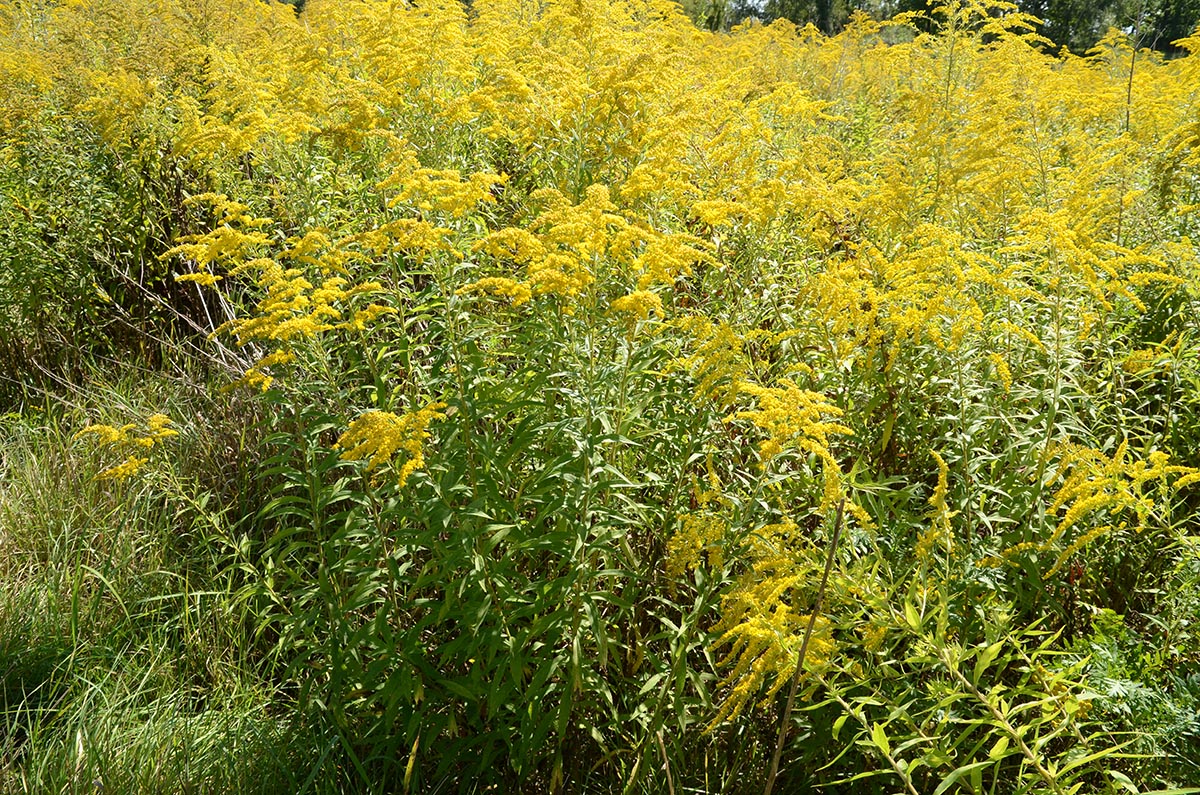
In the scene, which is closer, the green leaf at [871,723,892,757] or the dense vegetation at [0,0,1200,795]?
the green leaf at [871,723,892,757]

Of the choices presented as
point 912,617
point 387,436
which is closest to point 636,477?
point 387,436

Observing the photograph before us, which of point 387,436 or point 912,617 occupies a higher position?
point 387,436

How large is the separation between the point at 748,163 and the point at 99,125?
3.49 metres

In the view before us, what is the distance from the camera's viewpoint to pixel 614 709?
2369mm

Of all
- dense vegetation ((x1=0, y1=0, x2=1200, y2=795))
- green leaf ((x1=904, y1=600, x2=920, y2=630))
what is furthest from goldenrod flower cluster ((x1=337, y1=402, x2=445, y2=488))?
green leaf ((x1=904, y1=600, x2=920, y2=630))

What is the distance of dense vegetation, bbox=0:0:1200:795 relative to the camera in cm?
213

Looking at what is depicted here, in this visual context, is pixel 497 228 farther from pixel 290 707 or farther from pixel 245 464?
pixel 290 707

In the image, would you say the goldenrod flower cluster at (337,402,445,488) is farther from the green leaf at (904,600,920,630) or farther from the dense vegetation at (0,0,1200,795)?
the green leaf at (904,600,920,630)

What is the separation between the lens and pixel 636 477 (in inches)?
103

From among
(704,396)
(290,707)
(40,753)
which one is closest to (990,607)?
(704,396)

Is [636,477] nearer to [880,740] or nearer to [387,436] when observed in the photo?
[387,436]

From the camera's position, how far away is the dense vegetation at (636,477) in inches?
83.8

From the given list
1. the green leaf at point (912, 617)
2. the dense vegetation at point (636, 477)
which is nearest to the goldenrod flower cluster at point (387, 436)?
the dense vegetation at point (636, 477)

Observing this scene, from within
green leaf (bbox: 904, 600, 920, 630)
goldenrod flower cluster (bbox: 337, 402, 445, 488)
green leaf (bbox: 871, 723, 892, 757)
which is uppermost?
goldenrod flower cluster (bbox: 337, 402, 445, 488)
